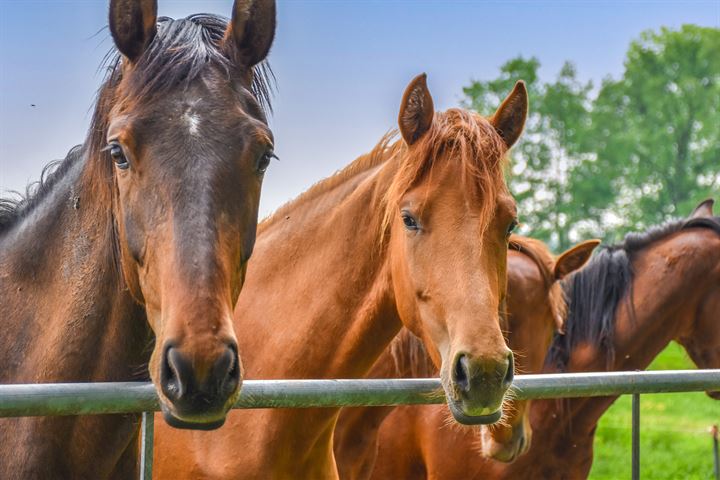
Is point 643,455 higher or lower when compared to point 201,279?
lower

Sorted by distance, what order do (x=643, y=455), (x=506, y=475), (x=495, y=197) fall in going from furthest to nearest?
(x=643, y=455), (x=506, y=475), (x=495, y=197)

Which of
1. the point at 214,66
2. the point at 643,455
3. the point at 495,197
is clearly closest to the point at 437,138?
the point at 495,197

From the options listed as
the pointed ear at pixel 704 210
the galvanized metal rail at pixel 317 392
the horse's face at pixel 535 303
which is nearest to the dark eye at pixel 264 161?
the galvanized metal rail at pixel 317 392

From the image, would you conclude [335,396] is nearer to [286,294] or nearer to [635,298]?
[286,294]

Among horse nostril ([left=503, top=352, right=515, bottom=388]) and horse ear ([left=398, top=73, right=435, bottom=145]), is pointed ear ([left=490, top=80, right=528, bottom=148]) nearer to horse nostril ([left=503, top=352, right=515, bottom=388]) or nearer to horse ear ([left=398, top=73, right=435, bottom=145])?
horse ear ([left=398, top=73, right=435, bottom=145])

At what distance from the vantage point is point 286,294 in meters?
3.54

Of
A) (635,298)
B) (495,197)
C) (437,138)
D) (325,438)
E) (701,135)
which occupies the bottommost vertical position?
(701,135)

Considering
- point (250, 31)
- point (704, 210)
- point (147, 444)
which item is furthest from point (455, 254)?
point (704, 210)

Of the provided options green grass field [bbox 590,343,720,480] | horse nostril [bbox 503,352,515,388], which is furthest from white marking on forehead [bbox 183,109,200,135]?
green grass field [bbox 590,343,720,480]

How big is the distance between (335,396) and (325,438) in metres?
1.14

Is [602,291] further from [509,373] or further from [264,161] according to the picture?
[264,161]

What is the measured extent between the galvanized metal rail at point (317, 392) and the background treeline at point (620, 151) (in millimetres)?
31708

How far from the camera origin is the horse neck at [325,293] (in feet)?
11.1

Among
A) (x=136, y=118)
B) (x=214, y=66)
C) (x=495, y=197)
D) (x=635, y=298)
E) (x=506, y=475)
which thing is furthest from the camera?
(x=635, y=298)
